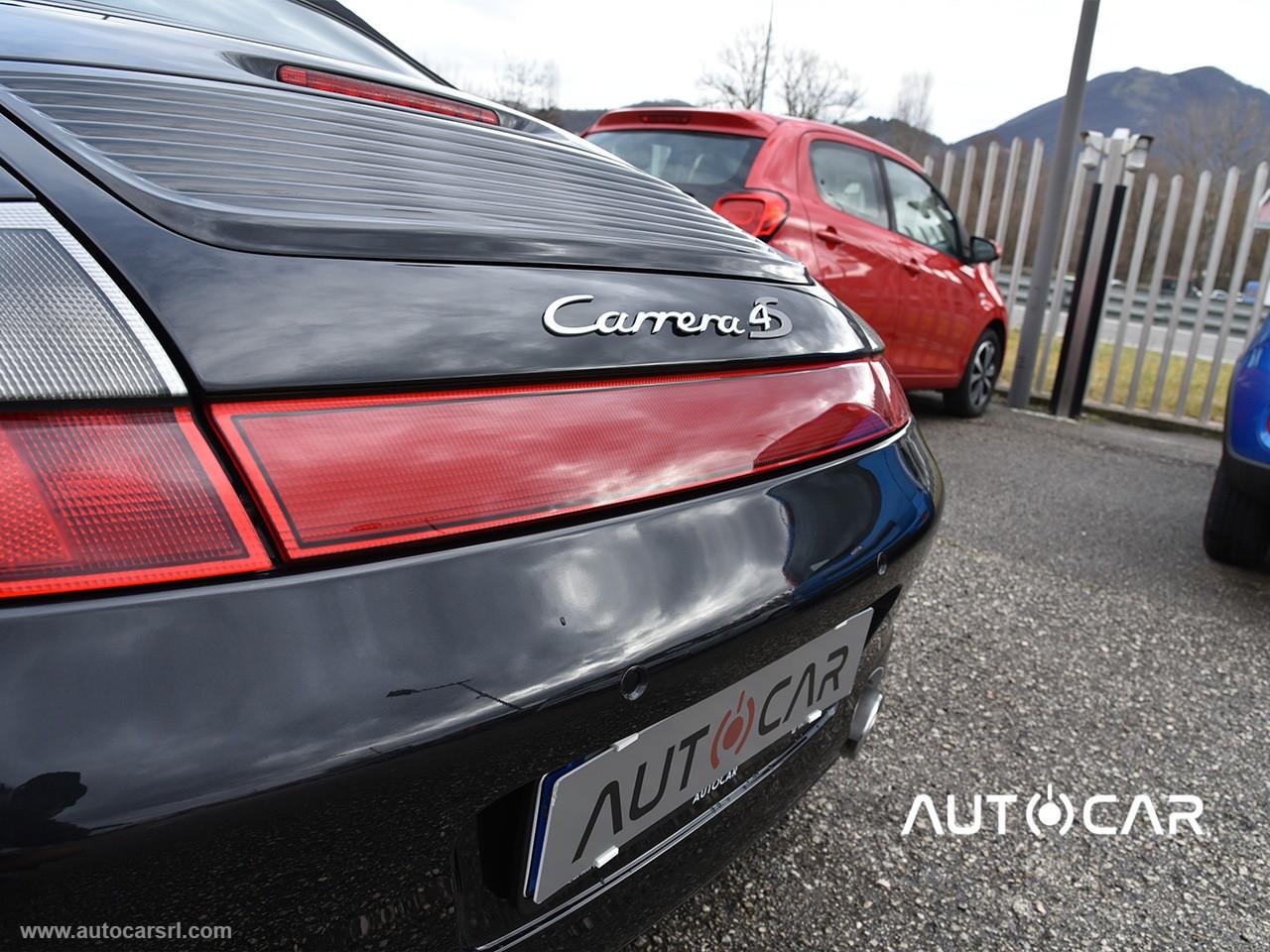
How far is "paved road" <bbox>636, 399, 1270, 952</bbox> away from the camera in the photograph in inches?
59.4

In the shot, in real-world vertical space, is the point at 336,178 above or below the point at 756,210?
below

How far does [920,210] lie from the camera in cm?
528

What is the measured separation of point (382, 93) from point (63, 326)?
71 centimetres

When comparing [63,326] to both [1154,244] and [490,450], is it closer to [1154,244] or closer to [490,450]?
[490,450]

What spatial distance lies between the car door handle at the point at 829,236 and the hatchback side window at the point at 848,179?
0.58 ft

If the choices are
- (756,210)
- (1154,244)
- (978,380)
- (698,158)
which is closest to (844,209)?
(756,210)

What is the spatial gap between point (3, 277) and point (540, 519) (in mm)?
448

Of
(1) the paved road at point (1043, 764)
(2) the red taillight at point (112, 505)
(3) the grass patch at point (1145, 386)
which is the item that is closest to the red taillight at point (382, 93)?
(2) the red taillight at point (112, 505)

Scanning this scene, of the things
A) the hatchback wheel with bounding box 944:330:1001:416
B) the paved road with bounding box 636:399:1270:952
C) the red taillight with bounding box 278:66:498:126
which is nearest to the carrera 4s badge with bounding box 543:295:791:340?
the red taillight with bounding box 278:66:498:126

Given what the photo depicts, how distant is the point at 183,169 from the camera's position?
83 centimetres

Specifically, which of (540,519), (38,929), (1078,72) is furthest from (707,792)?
(1078,72)

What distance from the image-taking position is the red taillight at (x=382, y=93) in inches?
45.4

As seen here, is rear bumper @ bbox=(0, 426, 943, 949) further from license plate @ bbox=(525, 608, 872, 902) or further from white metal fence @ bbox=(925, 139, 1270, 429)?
white metal fence @ bbox=(925, 139, 1270, 429)

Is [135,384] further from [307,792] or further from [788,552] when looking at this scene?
[788,552]
